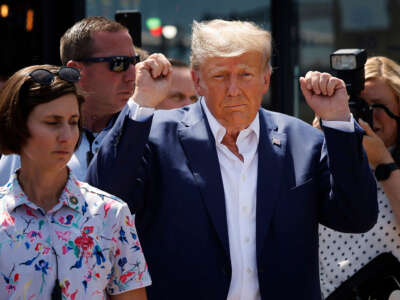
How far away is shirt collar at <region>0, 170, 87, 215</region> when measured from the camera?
2.53 meters

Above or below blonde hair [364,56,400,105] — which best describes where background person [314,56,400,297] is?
below

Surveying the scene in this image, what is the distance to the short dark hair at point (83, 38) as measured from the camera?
3.76 m

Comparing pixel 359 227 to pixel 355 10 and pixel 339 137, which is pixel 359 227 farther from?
pixel 355 10

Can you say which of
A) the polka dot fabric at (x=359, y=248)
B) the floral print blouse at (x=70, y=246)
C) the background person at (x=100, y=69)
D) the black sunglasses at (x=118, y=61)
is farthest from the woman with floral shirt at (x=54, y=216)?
the polka dot fabric at (x=359, y=248)

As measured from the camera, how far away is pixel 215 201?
297cm

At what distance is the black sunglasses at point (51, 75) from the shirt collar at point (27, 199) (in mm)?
320

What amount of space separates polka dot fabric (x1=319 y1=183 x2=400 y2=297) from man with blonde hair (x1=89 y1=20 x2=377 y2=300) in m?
0.63

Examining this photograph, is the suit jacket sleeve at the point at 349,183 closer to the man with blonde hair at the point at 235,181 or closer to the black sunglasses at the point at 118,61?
the man with blonde hair at the point at 235,181

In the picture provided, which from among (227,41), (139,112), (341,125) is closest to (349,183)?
(341,125)

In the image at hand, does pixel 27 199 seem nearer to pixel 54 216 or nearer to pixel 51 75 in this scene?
pixel 54 216

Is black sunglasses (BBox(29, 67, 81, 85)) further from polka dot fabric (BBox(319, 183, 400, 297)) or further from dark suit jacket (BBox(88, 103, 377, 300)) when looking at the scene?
polka dot fabric (BBox(319, 183, 400, 297))

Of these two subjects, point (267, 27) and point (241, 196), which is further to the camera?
point (267, 27)

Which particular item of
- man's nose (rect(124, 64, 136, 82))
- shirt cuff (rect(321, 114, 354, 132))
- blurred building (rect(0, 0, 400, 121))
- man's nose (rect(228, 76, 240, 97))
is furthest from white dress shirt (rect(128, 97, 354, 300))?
blurred building (rect(0, 0, 400, 121))

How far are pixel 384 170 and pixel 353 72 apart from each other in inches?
18.6
